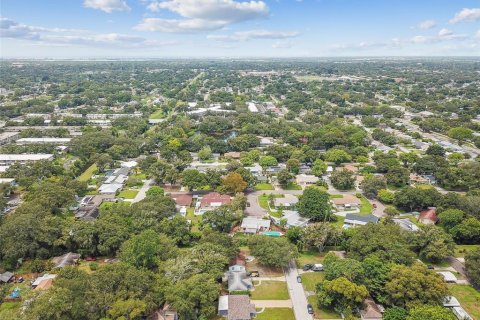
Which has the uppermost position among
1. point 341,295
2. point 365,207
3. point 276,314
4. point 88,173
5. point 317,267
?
point 341,295

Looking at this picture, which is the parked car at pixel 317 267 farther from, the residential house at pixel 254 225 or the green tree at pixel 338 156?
the green tree at pixel 338 156

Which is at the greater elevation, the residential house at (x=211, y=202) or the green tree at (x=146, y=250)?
the green tree at (x=146, y=250)

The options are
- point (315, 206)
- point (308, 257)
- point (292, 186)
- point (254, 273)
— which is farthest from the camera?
point (292, 186)

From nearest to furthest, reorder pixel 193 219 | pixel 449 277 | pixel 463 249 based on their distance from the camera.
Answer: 1. pixel 449 277
2. pixel 463 249
3. pixel 193 219

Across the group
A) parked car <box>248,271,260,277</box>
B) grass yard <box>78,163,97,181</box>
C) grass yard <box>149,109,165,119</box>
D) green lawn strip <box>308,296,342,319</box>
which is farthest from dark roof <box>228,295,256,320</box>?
grass yard <box>149,109,165,119</box>

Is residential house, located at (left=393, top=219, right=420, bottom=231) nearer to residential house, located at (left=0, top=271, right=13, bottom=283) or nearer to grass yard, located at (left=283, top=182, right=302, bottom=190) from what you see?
grass yard, located at (left=283, top=182, right=302, bottom=190)

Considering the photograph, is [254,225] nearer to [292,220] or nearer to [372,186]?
[292,220]

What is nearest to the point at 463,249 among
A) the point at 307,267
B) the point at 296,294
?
the point at 307,267

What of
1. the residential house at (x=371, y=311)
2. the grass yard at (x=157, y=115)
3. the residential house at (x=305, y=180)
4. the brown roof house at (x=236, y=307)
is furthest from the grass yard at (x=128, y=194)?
the grass yard at (x=157, y=115)
